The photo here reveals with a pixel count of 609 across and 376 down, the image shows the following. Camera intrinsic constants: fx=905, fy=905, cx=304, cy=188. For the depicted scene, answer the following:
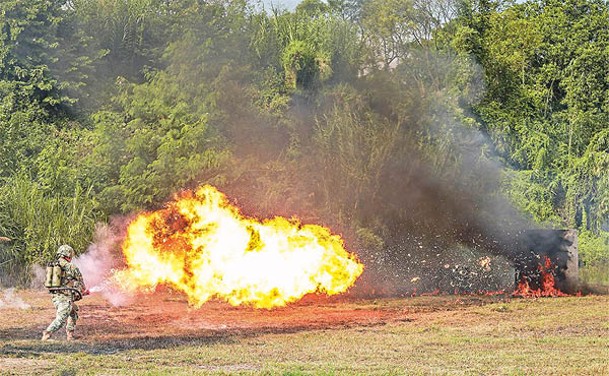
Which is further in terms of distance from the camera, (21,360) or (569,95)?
(569,95)

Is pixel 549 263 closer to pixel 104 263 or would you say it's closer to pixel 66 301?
pixel 104 263

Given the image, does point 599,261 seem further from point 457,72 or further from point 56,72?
point 56,72

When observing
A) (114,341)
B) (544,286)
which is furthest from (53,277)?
(544,286)

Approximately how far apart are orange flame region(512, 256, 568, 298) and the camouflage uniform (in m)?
14.2

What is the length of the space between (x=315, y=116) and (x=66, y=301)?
15.5 m

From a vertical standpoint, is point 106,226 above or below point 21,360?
above

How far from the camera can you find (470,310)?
21906 millimetres

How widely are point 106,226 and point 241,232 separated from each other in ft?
26.5

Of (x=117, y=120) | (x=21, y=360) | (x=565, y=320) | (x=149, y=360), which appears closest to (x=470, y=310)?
(x=565, y=320)

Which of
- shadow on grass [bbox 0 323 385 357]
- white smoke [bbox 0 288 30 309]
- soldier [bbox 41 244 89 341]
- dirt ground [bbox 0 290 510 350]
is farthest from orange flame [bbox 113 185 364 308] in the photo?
soldier [bbox 41 244 89 341]

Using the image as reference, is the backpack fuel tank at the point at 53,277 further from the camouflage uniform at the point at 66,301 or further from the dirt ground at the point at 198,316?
the dirt ground at the point at 198,316

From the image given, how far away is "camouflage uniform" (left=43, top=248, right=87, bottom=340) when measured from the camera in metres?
15.9

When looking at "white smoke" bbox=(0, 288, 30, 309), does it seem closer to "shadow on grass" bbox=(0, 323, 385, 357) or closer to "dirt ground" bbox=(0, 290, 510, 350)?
"dirt ground" bbox=(0, 290, 510, 350)

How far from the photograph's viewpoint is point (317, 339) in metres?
16.4
